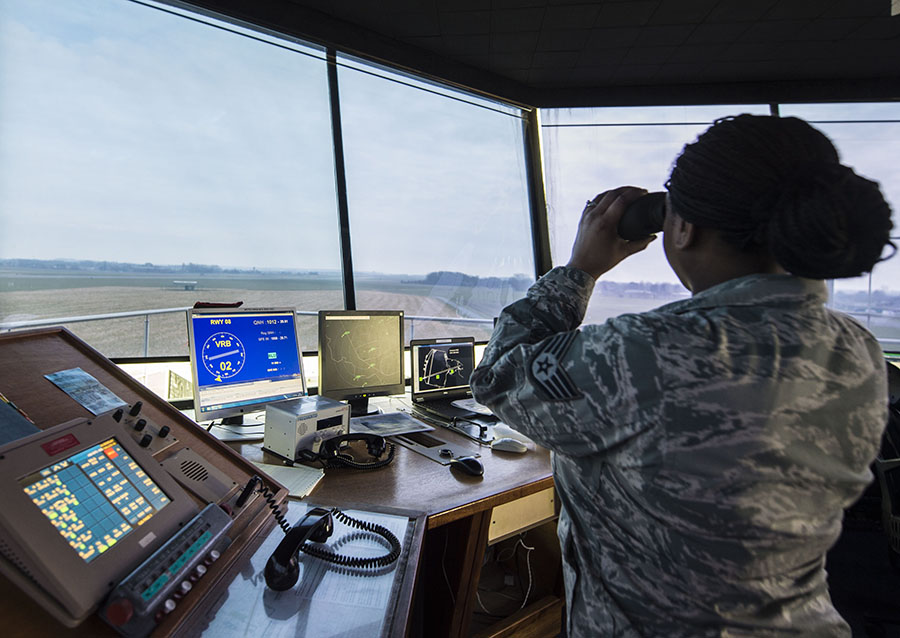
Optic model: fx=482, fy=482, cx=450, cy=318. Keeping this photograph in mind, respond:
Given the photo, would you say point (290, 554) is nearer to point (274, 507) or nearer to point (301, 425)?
point (274, 507)

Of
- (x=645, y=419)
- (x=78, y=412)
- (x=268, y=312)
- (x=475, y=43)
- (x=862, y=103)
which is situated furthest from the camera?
(x=862, y=103)

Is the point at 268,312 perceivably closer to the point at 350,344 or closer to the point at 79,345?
the point at 350,344

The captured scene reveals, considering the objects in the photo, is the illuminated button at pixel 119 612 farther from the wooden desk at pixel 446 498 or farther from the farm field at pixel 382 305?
the farm field at pixel 382 305

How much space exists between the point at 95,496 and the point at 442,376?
65.1 inches

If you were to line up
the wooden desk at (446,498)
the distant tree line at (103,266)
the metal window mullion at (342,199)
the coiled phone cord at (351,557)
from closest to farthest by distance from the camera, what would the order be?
1. the coiled phone cord at (351,557)
2. the wooden desk at (446,498)
3. the distant tree line at (103,266)
4. the metal window mullion at (342,199)

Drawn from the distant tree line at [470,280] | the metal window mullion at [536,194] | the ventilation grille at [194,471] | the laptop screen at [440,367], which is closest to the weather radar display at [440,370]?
the laptop screen at [440,367]

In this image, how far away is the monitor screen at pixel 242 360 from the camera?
1672 mm

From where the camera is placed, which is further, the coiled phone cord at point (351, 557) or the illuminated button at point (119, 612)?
the coiled phone cord at point (351, 557)

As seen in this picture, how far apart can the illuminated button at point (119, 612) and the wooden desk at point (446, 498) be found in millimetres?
555

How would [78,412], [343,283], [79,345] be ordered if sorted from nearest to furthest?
[78,412] → [79,345] → [343,283]

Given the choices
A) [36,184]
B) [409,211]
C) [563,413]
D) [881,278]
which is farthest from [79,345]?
[881,278]

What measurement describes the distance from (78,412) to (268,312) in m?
0.88

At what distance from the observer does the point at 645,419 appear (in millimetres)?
598

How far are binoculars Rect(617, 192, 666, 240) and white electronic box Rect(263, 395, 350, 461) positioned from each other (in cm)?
110
